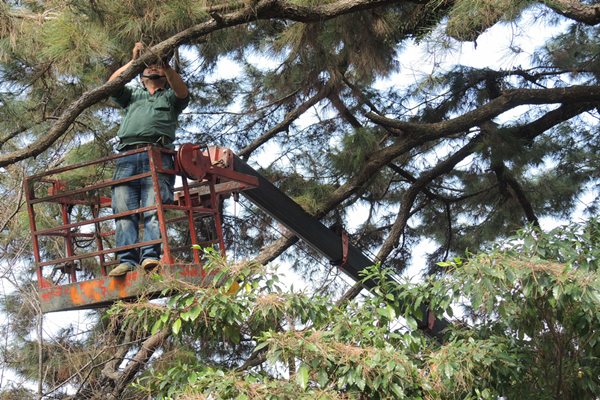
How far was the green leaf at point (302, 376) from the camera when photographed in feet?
11.3

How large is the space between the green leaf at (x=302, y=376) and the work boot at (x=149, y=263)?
116 cm

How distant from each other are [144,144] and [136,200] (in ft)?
A: 1.41

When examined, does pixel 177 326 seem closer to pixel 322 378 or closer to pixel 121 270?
pixel 121 270

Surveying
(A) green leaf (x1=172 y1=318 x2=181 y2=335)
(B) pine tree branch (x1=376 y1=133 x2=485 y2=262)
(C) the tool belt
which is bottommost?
(A) green leaf (x1=172 y1=318 x2=181 y2=335)

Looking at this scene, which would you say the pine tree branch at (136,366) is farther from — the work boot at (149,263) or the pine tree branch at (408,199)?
the pine tree branch at (408,199)

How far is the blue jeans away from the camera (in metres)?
4.07

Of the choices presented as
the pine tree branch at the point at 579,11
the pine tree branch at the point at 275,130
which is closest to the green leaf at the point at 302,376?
the pine tree branch at the point at 579,11

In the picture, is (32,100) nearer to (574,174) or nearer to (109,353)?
(109,353)

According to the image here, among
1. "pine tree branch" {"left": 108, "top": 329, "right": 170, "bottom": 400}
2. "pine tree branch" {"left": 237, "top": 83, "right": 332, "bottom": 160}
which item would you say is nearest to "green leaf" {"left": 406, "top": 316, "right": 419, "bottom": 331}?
"pine tree branch" {"left": 108, "top": 329, "right": 170, "bottom": 400}

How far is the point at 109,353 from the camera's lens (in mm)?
7250

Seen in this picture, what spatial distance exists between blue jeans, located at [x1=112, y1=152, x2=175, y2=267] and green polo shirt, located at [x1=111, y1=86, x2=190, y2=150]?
6.8 inches

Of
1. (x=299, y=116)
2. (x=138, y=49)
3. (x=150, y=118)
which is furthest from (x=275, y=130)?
(x=138, y=49)

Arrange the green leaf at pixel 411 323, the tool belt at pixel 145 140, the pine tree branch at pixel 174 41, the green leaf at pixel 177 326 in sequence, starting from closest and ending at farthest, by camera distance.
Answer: the green leaf at pixel 177 326 → the pine tree branch at pixel 174 41 → the green leaf at pixel 411 323 → the tool belt at pixel 145 140

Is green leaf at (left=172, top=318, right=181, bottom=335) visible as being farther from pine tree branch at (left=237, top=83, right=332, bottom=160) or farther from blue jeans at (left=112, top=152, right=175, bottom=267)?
pine tree branch at (left=237, top=83, right=332, bottom=160)
